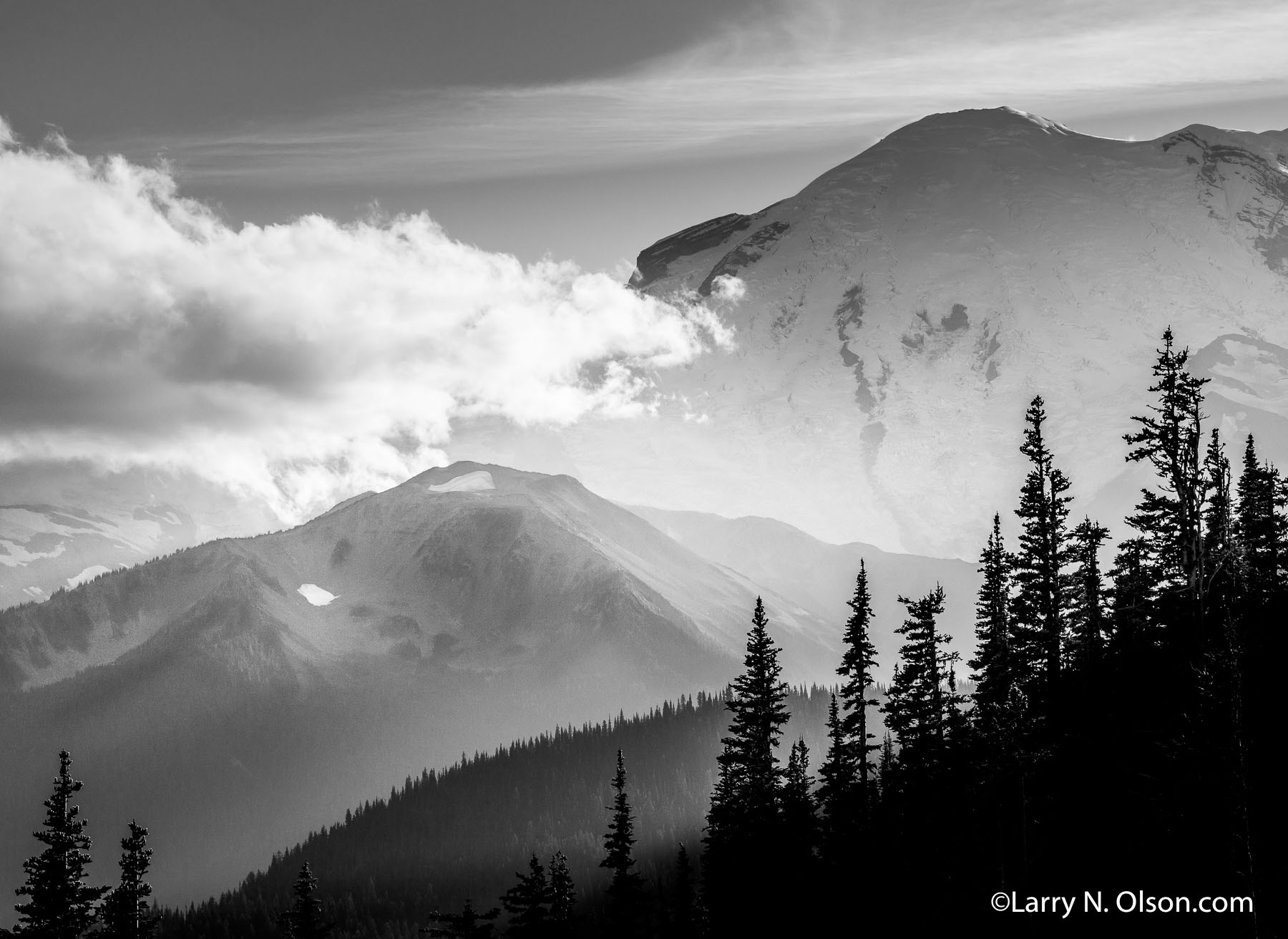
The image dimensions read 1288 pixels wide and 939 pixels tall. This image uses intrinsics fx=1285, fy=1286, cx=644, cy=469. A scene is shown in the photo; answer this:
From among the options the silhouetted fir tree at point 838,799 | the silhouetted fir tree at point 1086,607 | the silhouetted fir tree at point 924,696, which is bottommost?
Result: the silhouetted fir tree at point 838,799

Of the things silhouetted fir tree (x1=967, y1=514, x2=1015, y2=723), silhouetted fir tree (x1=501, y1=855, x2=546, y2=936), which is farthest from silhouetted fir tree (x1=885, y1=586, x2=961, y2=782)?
silhouetted fir tree (x1=501, y1=855, x2=546, y2=936)

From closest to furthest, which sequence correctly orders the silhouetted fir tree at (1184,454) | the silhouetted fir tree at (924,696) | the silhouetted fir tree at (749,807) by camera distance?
the silhouetted fir tree at (1184,454), the silhouetted fir tree at (749,807), the silhouetted fir tree at (924,696)

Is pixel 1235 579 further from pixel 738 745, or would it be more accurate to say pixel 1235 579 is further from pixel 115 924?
pixel 115 924

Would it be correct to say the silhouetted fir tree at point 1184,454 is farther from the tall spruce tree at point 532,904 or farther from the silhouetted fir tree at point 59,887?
the silhouetted fir tree at point 59,887

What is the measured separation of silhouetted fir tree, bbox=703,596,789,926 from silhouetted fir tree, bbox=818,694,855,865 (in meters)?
3.31

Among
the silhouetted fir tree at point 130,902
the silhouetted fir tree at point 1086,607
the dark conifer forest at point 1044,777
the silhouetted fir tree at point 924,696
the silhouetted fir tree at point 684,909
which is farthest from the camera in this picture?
the silhouetted fir tree at point 684,909

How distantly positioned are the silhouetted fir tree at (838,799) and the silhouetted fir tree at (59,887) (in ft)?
123

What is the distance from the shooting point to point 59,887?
45.4 meters

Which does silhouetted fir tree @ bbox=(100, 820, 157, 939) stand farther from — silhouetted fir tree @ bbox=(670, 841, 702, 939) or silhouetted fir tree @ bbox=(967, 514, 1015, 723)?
silhouetted fir tree @ bbox=(967, 514, 1015, 723)

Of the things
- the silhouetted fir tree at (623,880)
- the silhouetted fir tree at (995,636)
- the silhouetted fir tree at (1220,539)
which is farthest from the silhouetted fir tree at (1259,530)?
the silhouetted fir tree at (623,880)

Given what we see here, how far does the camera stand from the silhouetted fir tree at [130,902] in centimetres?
5212

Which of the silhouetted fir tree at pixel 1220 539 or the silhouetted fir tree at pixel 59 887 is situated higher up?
the silhouetted fir tree at pixel 1220 539

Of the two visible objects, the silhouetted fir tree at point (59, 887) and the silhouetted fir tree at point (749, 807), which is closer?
the silhouetted fir tree at point (59, 887)

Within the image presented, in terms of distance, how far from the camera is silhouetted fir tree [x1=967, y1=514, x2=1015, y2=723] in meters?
58.2
